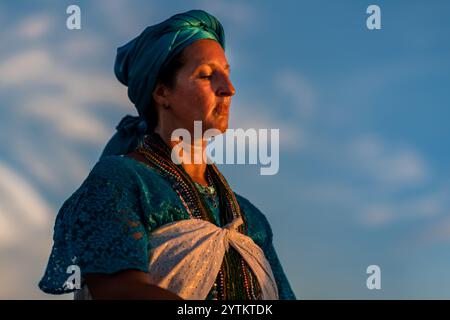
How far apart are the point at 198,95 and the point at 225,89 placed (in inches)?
5.4

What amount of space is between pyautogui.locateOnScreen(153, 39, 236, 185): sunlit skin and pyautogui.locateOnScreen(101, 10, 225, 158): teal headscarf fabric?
2.6 inches

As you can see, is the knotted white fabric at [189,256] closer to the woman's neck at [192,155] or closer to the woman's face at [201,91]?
the woman's neck at [192,155]

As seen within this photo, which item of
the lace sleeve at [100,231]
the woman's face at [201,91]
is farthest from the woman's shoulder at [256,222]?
the lace sleeve at [100,231]

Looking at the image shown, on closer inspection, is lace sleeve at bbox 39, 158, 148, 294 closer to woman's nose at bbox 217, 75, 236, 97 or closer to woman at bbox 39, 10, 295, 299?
woman at bbox 39, 10, 295, 299

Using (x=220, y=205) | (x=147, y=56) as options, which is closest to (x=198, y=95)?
(x=147, y=56)

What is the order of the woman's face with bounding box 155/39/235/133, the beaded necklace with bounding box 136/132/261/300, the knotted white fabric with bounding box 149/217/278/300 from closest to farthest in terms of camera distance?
the knotted white fabric with bounding box 149/217/278/300
the beaded necklace with bounding box 136/132/261/300
the woman's face with bounding box 155/39/235/133

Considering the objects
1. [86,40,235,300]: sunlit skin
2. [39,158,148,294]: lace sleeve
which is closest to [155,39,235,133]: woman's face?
[86,40,235,300]: sunlit skin

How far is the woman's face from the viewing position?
4.96 metres

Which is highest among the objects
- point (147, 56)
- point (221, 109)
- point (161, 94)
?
point (147, 56)

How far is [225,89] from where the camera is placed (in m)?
4.97

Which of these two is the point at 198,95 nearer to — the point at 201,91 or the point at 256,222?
the point at 201,91
